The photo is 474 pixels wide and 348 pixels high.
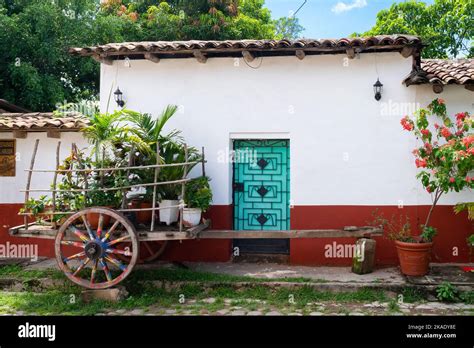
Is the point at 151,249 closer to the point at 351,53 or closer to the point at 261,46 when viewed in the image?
the point at 261,46

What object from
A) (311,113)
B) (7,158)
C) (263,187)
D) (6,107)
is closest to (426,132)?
(311,113)

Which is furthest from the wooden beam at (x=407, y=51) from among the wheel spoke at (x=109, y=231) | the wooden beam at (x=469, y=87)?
the wheel spoke at (x=109, y=231)

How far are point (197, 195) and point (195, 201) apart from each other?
12 centimetres

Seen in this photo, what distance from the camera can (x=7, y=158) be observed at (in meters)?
8.19

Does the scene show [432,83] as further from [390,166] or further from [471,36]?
[471,36]

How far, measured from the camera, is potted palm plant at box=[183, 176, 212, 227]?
6.40 metres

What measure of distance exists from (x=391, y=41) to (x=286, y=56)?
175 cm

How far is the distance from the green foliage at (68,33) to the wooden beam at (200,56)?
6982 millimetres

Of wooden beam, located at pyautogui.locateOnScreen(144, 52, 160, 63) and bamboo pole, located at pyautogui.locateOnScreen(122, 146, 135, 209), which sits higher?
wooden beam, located at pyautogui.locateOnScreen(144, 52, 160, 63)

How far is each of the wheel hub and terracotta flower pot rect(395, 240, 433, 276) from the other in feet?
14.7

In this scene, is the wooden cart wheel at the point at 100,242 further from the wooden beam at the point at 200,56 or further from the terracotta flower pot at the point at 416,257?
the terracotta flower pot at the point at 416,257

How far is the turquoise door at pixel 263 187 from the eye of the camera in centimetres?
763

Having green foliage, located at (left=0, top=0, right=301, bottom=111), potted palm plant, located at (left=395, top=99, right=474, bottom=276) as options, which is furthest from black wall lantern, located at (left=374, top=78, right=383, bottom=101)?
green foliage, located at (left=0, top=0, right=301, bottom=111)

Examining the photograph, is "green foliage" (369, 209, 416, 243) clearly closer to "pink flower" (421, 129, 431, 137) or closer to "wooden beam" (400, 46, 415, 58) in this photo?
"pink flower" (421, 129, 431, 137)
